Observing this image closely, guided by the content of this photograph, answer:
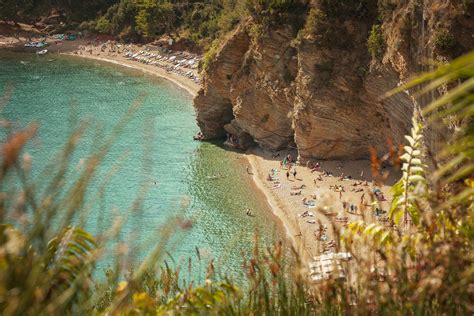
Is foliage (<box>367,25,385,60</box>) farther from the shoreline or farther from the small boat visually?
the shoreline

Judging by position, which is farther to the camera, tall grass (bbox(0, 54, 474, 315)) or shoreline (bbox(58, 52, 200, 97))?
shoreline (bbox(58, 52, 200, 97))

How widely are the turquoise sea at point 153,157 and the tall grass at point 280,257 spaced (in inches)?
432

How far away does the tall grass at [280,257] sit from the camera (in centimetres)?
309

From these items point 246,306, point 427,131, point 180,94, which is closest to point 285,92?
point 427,131

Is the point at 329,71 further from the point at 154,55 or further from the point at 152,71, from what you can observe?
the point at 154,55

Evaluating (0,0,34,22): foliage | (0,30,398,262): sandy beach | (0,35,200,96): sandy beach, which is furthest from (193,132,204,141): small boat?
(0,0,34,22): foliage

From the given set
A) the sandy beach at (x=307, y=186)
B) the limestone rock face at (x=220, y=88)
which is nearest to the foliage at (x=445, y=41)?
the sandy beach at (x=307, y=186)

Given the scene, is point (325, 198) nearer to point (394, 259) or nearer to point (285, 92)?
point (394, 259)

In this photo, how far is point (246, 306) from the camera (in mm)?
4883

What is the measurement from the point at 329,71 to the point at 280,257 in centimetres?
2971

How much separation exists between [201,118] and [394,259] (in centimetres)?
3860

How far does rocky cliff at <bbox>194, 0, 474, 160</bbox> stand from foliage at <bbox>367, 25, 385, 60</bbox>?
43mm

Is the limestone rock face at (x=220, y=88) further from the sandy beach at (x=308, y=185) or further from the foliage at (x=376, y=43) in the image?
the foliage at (x=376, y=43)

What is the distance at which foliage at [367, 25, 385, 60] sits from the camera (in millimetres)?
30141
